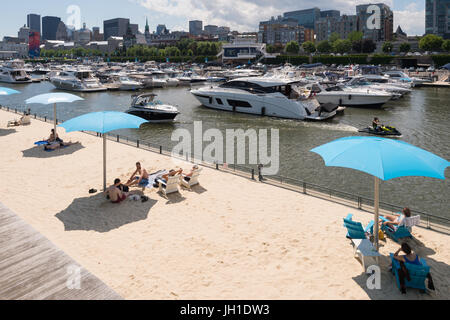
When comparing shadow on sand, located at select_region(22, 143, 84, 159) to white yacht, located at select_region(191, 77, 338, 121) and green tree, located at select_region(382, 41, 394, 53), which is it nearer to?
white yacht, located at select_region(191, 77, 338, 121)

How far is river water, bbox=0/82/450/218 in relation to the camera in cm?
1597

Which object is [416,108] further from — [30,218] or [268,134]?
[30,218]

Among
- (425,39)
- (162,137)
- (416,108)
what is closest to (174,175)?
(162,137)

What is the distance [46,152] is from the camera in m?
19.0

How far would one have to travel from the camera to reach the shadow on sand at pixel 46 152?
60.2 ft

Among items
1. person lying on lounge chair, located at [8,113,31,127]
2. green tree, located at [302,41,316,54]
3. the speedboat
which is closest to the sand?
person lying on lounge chair, located at [8,113,31,127]

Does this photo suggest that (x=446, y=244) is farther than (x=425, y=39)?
No

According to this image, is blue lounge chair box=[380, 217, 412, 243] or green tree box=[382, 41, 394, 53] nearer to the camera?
blue lounge chair box=[380, 217, 412, 243]

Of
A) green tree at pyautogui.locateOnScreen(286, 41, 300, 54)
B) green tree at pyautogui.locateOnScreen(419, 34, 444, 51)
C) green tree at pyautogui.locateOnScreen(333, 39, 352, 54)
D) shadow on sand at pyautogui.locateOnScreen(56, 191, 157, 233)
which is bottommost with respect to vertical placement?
shadow on sand at pyautogui.locateOnScreen(56, 191, 157, 233)

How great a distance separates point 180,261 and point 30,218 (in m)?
5.35

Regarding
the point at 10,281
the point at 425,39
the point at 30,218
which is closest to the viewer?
the point at 10,281

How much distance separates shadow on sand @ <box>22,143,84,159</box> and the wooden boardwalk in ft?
32.5

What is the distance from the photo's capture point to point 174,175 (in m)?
14.0

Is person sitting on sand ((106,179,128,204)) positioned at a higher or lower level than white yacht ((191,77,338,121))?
lower
